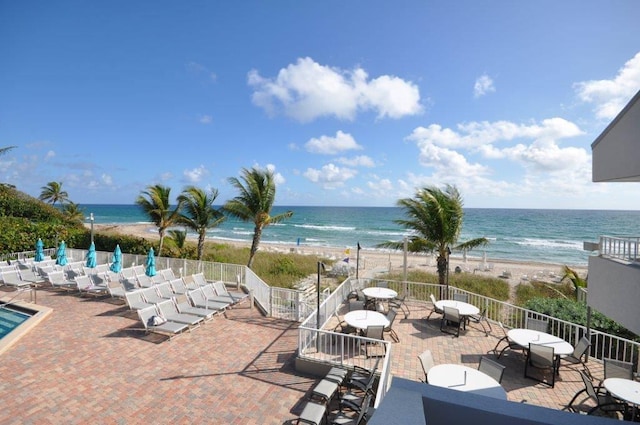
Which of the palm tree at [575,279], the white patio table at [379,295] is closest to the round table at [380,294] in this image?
the white patio table at [379,295]

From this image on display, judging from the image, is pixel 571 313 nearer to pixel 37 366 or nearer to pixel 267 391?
pixel 267 391

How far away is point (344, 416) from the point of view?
17.5 feet

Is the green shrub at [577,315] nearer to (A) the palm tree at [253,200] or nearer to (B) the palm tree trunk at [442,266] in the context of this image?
(B) the palm tree trunk at [442,266]

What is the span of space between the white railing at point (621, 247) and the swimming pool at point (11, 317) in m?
15.8

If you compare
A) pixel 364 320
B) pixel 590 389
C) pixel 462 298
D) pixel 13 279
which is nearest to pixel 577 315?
pixel 462 298

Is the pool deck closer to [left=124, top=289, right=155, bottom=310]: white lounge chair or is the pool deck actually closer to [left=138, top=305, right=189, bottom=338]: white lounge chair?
[left=138, top=305, right=189, bottom=338]: white lounge chair

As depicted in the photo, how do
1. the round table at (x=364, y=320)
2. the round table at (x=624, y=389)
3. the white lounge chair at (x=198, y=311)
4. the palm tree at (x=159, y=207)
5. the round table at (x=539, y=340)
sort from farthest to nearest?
the palm tree at (x=159, y=207), the white lounge chair at (x=198, y=311), the round table at (x=364, y=320), the round table at (x=539, y=340), the round table at (x=624, y=389)

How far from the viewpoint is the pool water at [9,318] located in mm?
9426

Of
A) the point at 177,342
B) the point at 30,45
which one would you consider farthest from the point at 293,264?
the point at 30,45

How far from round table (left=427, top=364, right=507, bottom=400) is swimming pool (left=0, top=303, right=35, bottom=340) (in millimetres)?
11848

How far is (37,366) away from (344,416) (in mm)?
7246

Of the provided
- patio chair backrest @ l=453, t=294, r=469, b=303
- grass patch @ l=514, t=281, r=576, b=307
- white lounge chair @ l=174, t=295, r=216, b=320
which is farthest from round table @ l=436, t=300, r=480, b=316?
grass patch @ l=514, t=281, r=576, b=307

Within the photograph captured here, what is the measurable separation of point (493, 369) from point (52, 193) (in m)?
51.5

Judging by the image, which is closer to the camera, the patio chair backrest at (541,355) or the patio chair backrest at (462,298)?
the patio chair backrest at (541,355)
